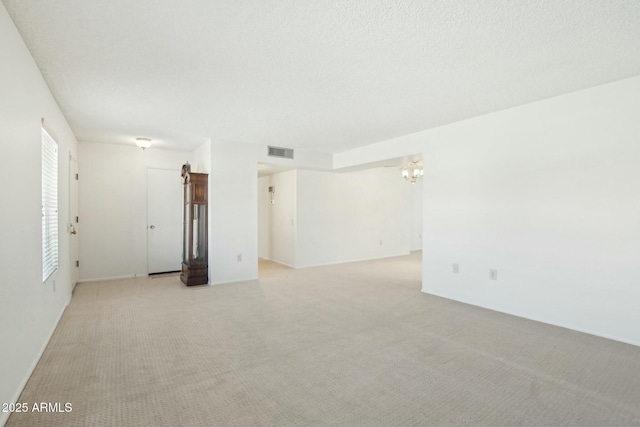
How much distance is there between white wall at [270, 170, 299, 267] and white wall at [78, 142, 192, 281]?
8.38ft

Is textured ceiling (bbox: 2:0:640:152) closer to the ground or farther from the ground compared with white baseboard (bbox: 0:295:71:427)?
farther from the ground

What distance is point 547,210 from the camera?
A: 11.5 ft

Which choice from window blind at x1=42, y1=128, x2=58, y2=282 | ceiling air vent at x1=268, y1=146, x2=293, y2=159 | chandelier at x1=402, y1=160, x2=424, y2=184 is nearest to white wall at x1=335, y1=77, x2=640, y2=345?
chandelier at x1=402, y1=160, x2=424, y2=184

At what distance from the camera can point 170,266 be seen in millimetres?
6348

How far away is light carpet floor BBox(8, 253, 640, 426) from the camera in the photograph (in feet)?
6.34

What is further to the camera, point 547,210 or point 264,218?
point 264,218

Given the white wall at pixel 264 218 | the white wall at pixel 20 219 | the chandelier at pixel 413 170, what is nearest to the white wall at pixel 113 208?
the white wall at pixel 264 218

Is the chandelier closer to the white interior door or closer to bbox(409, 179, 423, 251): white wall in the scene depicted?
bbox(409, 179, 423, 251): white wall

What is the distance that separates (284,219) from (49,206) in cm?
458

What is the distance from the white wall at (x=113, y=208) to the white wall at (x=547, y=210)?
5.25m

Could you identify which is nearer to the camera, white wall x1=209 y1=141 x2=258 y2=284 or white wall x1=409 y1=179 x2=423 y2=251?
white wall x1=209 y1=141 x2=258 y2=284

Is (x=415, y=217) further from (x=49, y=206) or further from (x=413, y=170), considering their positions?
(x=49, y=206)

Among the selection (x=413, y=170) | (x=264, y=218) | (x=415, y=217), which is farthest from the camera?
(x=415, y=217)

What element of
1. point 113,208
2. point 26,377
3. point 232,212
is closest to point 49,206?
point 26,377
